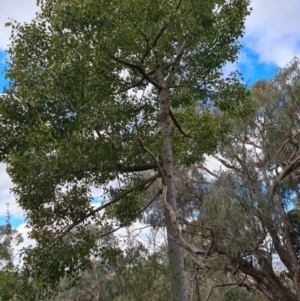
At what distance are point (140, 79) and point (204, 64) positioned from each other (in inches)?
29.9

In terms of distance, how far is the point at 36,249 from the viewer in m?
3.88

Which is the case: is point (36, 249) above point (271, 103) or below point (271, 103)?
below

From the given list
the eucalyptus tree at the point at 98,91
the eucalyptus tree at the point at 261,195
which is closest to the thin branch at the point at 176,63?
the eucalyptus tree at the point at 98,91

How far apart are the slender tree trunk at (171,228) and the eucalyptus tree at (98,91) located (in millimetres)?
11

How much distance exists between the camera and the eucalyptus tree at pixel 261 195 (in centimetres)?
622

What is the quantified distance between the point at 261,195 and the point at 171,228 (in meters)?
2.99

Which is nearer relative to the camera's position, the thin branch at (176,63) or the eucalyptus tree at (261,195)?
the thin branch at (176,63)

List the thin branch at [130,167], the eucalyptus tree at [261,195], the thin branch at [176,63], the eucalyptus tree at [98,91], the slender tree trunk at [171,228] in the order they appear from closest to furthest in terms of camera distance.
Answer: the eucalyptus tree at [98,91] < the slender tree trunk at [171,228] < the thin branch at [130,167] < the thin branch at [176,63] < the eucalyptus tree at [261,195]

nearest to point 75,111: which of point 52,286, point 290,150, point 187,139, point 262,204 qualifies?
point 52,286

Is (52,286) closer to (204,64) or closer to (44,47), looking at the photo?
(44,47)

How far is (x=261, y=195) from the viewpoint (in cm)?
652

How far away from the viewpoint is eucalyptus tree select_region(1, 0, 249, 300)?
135 inches

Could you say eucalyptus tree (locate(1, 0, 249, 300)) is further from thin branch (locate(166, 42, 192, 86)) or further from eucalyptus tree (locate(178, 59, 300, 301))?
eucalyptus tree (locate(178, 59, 300, 301))

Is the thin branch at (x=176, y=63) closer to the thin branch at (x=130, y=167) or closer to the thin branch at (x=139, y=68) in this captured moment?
the thin branch at (x=139, y=68)
